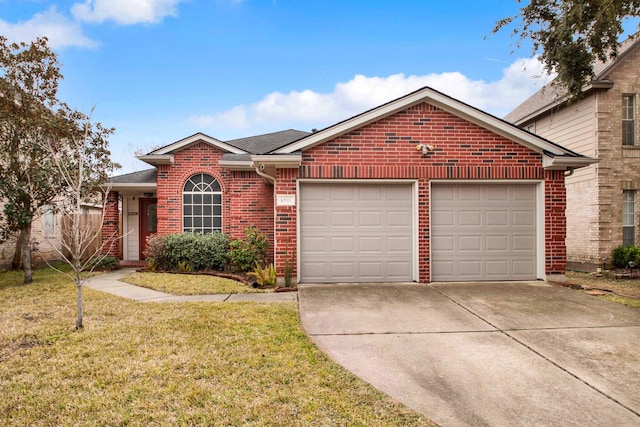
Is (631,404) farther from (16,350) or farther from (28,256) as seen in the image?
(28,256)

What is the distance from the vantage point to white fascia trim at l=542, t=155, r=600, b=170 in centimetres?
777

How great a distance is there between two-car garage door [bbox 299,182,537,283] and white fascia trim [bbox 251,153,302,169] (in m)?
0.63

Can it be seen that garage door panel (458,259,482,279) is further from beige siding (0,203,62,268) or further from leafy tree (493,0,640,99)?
beige siding (0,203,62,268)

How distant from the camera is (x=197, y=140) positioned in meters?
11.1

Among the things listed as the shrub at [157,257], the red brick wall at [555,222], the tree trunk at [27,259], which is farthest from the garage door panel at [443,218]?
the tree trunk at [27,259]

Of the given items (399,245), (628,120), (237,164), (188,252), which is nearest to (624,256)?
(628,120)

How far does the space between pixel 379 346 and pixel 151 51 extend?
15.7 m

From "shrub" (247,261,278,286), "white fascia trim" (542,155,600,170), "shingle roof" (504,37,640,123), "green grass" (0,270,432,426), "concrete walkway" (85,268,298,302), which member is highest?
"shingle roof" (504,37,640,123)

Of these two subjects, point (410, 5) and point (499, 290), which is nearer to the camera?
point (499, 290)

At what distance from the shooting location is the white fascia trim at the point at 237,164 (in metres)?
10.2

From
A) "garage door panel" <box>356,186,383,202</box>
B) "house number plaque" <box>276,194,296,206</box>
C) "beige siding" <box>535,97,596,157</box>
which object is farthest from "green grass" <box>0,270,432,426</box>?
"beige siding" <box>535,97,596,157</box>

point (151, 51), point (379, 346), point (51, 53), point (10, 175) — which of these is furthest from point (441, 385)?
point (151, 51)

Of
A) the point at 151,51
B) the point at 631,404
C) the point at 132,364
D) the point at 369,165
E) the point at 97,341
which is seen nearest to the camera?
the point at 631,404

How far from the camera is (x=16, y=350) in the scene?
13.2 feet
